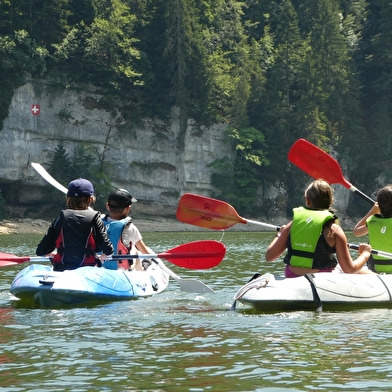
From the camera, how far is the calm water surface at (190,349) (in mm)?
6172

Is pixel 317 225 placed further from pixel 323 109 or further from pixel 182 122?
pixel 323 109

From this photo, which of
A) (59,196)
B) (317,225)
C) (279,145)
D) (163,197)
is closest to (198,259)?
(317,225)

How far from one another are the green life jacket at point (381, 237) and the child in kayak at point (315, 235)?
1.06 metres

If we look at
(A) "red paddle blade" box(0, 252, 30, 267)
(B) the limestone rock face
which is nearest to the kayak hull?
(A) "red paddle blade" box(0, 252, 30, 267)

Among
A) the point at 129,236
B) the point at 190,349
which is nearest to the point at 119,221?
the point at 129,236

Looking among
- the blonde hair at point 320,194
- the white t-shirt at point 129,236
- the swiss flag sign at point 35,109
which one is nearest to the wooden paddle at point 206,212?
the white t-shirt at point 129,236

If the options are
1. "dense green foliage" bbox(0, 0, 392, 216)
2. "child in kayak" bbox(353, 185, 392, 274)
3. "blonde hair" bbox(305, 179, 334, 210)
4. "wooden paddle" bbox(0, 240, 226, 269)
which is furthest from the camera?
"dense green foliage" bbox(0, 0, 392, 216)

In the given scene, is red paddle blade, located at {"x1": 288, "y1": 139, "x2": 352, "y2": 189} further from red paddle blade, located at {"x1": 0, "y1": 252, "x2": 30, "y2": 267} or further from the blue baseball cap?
red paddle blade, located at {"x1": 0, "y1": 252, "x2": 30, "y2": 267}

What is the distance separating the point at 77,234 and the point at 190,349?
2.85 metres

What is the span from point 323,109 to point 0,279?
43.1 meters

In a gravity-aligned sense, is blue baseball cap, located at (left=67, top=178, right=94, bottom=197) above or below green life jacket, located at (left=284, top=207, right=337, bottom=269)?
above

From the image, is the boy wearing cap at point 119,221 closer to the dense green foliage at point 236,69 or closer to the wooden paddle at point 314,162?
the wooden paddle at point 314,162

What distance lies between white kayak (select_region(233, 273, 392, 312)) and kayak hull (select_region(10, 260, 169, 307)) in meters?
1.61

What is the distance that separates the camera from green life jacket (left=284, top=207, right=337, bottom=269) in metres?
8.87
